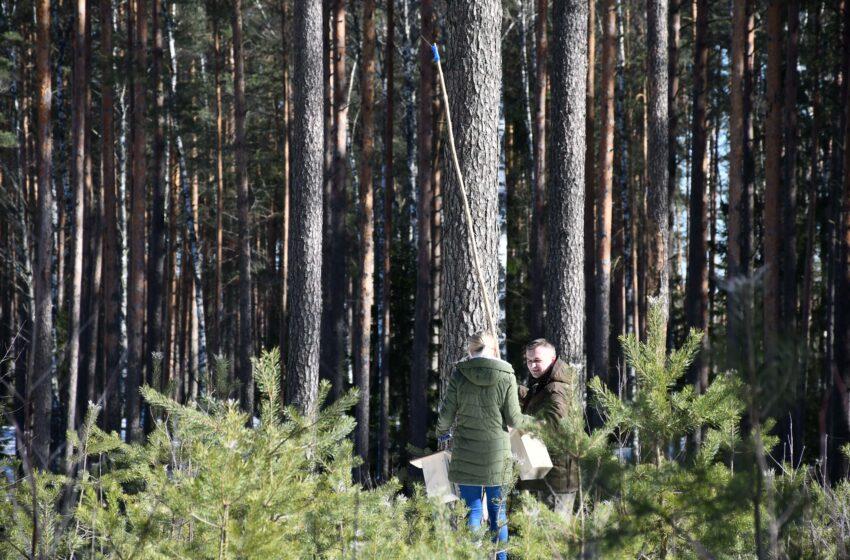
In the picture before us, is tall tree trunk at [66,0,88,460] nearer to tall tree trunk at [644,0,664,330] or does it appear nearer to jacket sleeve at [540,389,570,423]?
tall tree trunk at [644,0,664,330]

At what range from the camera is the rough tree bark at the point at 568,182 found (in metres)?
8.48

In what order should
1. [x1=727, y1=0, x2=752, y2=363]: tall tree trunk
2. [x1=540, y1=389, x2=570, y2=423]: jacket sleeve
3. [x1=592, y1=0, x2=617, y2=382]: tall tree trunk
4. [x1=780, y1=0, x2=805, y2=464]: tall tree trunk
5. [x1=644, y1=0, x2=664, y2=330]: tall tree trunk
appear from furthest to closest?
1. [x1=592, y1=0, x2=617, y2=382]: tall tree trunk
2. [x1=644, y1=0, x2=664, y2=330]: tall tree trunk
3. [x1=727, y1=0, x2=752, y2=363]: tall tree trunk
4. [x1=780, y1=0, x2=805, y2=464]: tall tree trunk
5. [x1=540, y1=389, x2=570, y2=423]: jacket sleeve

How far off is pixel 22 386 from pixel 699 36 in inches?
749

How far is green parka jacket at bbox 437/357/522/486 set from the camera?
4.86 metres

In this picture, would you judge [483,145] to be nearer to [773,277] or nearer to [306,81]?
[306,81]

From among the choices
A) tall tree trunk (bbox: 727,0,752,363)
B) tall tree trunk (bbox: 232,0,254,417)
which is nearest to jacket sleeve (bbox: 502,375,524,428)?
tall tree trunk (bbox: 727,0,752,363)

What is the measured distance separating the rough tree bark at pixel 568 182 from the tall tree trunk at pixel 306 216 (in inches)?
118

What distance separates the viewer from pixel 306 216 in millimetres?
9867

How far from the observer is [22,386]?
22031mm

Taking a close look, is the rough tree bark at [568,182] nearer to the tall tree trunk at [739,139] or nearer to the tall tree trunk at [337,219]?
the tall tree trunk at [739,139]

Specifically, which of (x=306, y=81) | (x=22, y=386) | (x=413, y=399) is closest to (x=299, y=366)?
(x=306, y=81)

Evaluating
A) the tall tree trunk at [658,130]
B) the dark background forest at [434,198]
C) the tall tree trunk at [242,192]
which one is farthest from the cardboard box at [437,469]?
the tall tree trunk at [242,192]

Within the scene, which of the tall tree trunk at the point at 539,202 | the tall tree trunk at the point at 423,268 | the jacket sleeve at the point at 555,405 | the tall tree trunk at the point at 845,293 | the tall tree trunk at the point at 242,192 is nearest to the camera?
the jacket sleeve at the point at 555,405

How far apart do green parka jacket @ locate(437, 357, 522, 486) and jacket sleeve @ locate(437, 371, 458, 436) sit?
27 millimetres
